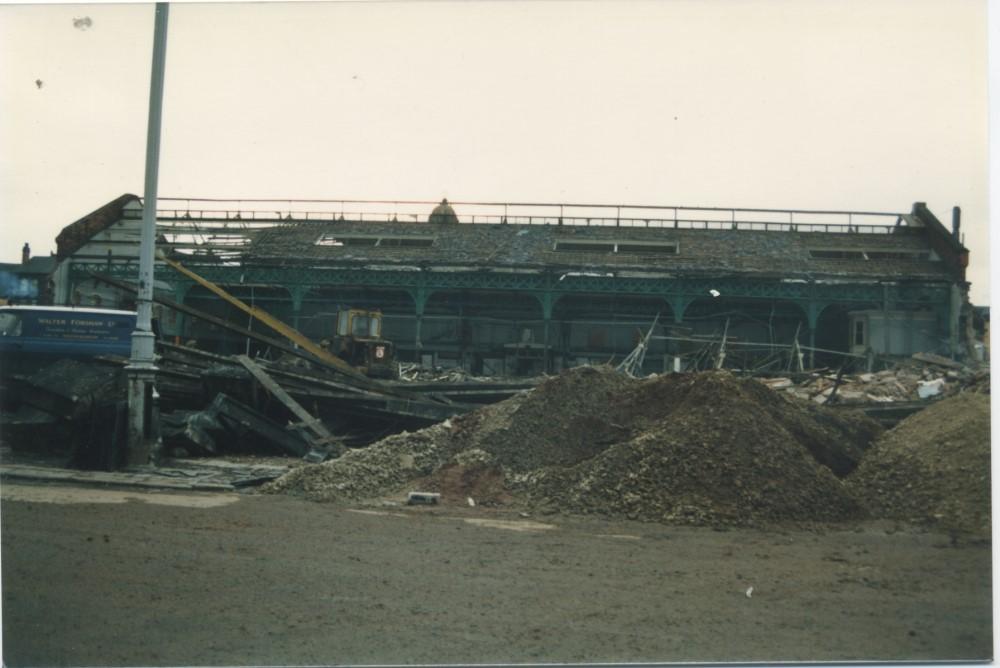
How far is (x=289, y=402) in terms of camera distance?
15.1m

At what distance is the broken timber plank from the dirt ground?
18.4 ft

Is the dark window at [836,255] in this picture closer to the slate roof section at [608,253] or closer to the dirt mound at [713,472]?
the slate roof section at [608,253]

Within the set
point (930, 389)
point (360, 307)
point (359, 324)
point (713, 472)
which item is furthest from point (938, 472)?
point (360, 307)

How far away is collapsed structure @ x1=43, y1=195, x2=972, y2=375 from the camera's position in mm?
23609

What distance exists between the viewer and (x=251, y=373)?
614 inches

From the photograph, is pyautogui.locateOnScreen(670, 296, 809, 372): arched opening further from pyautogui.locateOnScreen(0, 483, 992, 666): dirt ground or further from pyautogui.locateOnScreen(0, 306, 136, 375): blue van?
pyautogui.locateOnScreen(0, 483, 992, 666): dirt ground

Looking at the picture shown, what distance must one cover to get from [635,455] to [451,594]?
4.66m

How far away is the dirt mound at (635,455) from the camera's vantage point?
1009cm

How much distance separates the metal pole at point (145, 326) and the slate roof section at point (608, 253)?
15.0 m

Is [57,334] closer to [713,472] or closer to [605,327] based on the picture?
[713,472]

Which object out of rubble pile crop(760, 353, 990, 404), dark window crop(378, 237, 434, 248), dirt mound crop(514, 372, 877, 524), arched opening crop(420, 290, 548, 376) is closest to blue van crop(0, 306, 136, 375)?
dirt mound crop(514, 372, 877, 524)

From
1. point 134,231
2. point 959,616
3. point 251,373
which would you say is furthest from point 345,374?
point 134,231

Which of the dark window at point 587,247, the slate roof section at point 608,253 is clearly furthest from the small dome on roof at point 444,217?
the dark window at point 587,247

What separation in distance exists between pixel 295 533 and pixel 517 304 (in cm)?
2001
